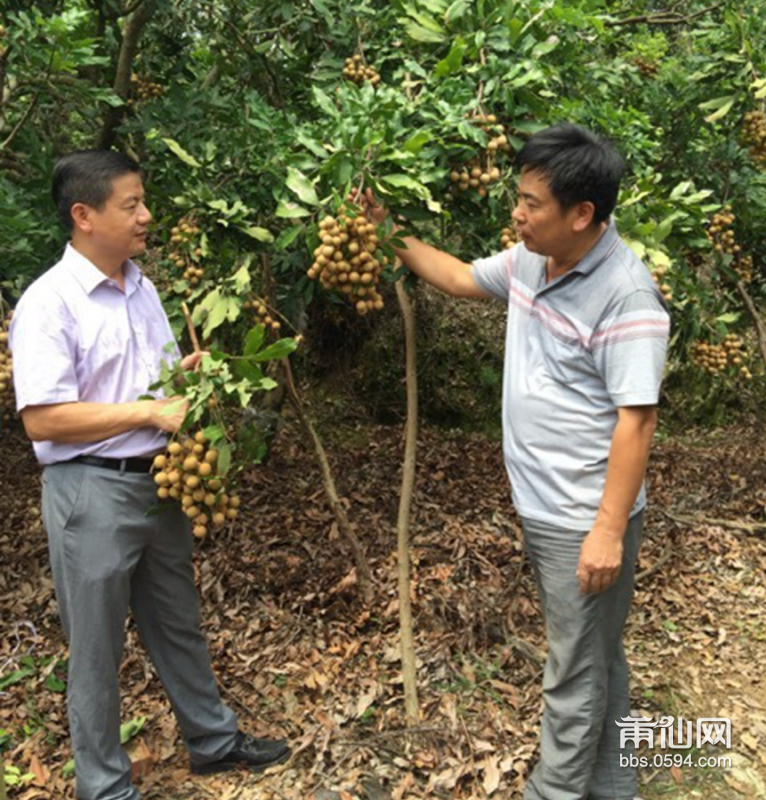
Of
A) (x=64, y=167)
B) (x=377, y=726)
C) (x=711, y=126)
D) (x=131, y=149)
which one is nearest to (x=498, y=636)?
(x=377, y=726)

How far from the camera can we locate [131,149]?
4.57m

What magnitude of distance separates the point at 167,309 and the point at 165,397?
2.57 feet

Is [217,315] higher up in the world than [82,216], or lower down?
lower down

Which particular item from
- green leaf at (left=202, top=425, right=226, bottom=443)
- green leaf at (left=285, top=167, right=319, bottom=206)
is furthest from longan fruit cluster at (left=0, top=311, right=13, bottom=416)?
green leaf at (left=285, top=167, right=319, bottom=206)

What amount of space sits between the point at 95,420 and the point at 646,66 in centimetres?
464

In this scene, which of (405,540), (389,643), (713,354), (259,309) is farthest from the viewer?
(713,354)

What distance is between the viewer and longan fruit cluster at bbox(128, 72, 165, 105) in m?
4.53

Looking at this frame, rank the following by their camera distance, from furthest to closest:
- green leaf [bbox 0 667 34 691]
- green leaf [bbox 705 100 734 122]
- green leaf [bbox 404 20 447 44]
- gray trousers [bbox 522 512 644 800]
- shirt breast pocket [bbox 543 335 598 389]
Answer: green leaf [bbox 705 100 734 122]
green leaf [bbox 0 667 34 691]
green leaf [bbox 404 20 447 44]
gray trousers [bbox 522 512 644 800]
shirt breast pocket [bbox 543 335 598 389]

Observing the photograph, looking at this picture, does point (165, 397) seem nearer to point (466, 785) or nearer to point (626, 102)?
point (466, 785)

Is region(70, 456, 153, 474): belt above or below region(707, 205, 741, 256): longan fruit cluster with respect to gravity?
below

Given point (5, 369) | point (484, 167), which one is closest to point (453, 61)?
point (484, 167)

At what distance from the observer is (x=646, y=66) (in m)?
5.77

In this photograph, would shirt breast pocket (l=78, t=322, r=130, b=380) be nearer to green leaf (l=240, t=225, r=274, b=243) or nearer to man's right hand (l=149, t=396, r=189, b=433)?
man's right hand (l=149, t=396, r=189, b=433)

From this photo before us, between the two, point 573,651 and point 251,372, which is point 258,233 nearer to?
point 251,372
